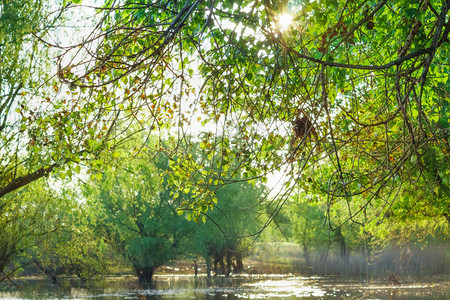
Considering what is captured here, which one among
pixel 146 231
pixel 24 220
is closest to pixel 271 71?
pixel 24 220

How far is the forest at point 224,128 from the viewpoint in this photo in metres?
4.11

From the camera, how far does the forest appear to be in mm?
4109

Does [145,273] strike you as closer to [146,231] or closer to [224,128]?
[146,231]

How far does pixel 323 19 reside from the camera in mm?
4965

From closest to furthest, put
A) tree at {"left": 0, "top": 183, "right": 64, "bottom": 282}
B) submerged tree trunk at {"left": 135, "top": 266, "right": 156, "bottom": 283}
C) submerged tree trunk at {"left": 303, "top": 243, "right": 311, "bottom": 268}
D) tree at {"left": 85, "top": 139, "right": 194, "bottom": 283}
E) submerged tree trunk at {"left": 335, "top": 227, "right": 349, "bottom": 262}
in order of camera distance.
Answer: tree at {"left": 0, "top": 183, "right": 64, "bottom": 282} < tree at {"left": 85, "top": 139, "right": 194, "bottom": 283} < submerged tree trunk at {"left": 135, "top": 266, "right": 156, "bottom": 283} < submerged tree trunk at {"left": 335, "top": 227, "right": 349, "bottom": 262} < submerged tree trunk at {"left": 303, "top": 243, "right": 311, "bottom": 268}

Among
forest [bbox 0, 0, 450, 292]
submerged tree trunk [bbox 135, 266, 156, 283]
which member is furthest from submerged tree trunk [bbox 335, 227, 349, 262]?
submerged tree trunk [bbox 135, 266, 156, 283]

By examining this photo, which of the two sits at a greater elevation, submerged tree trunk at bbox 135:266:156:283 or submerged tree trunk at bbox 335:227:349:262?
submerged tree trunk at bbox 335:227:349:262

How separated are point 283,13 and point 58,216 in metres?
16.0

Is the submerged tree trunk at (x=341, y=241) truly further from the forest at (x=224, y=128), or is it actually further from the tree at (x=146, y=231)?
the tree at (x=146, y=231)

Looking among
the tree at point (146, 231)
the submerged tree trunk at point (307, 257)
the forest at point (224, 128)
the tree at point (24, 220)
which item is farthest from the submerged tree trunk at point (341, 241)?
the tree at point (24, 220)

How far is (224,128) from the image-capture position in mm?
5285

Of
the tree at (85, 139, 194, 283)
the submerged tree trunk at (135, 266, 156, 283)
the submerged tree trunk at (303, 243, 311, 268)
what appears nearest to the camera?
the tree at (85, 139, 194, 283)

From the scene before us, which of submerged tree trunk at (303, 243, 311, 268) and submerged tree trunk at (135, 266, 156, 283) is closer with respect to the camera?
submerged tree trunk at (135, 266, 156, 283)

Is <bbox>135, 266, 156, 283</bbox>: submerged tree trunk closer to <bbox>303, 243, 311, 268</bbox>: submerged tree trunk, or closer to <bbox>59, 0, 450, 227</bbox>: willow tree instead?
<bbox>303, 243, 311, 268</bbox>: submerged tree trunk
